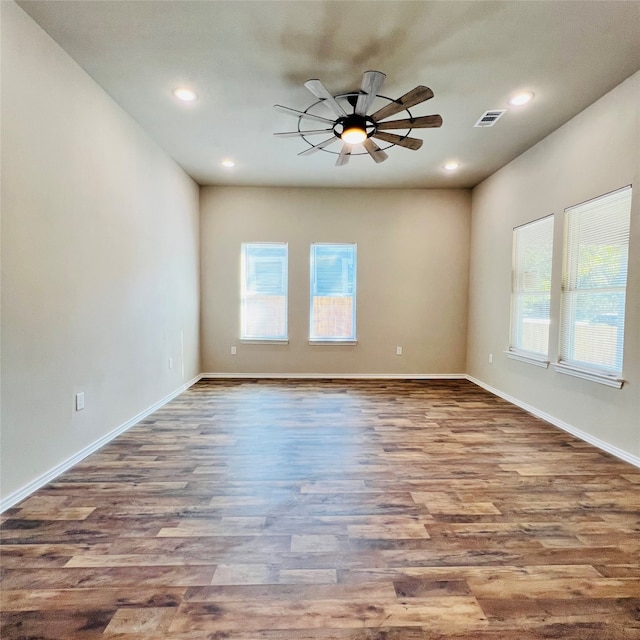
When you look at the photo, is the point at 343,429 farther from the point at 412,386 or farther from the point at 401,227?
the point at 401,227

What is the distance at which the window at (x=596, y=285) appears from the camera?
2600 mm

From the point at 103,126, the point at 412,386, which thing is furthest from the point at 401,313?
the point at 103,126

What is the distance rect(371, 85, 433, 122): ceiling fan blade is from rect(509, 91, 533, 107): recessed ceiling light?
1.08 meters

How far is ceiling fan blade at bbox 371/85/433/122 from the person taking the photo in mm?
2121

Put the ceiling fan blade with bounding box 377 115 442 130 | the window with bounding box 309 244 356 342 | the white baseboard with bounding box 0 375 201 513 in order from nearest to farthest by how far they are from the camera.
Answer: the white baseboard with bounding box 0 375 201 513, the ceiling fan blade with bounding box 377 115 442 130, the window with bounding box 309 244 356 342

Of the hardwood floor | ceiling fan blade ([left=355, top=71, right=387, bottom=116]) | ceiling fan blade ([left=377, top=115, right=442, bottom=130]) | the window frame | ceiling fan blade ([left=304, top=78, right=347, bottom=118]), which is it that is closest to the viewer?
the hardwood floor

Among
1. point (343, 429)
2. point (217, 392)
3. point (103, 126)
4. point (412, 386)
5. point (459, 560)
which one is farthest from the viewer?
point (412, 386)

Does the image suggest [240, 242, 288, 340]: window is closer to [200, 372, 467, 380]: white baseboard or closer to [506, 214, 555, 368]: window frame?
[200, 372, 467, 380]: white baseboard

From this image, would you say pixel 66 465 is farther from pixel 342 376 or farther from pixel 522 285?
pixel 522 285

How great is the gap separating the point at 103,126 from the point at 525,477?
4.23 metres

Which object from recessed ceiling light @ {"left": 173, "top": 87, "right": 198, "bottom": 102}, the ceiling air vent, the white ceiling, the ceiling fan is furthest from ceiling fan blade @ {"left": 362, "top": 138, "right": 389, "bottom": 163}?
recessed ceiling light @ {"left": 173, "top": 87, "right": 198, "bottom": 102}

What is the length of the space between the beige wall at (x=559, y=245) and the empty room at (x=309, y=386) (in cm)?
3

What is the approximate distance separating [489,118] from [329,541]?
3692mm

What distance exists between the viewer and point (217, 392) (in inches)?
169
